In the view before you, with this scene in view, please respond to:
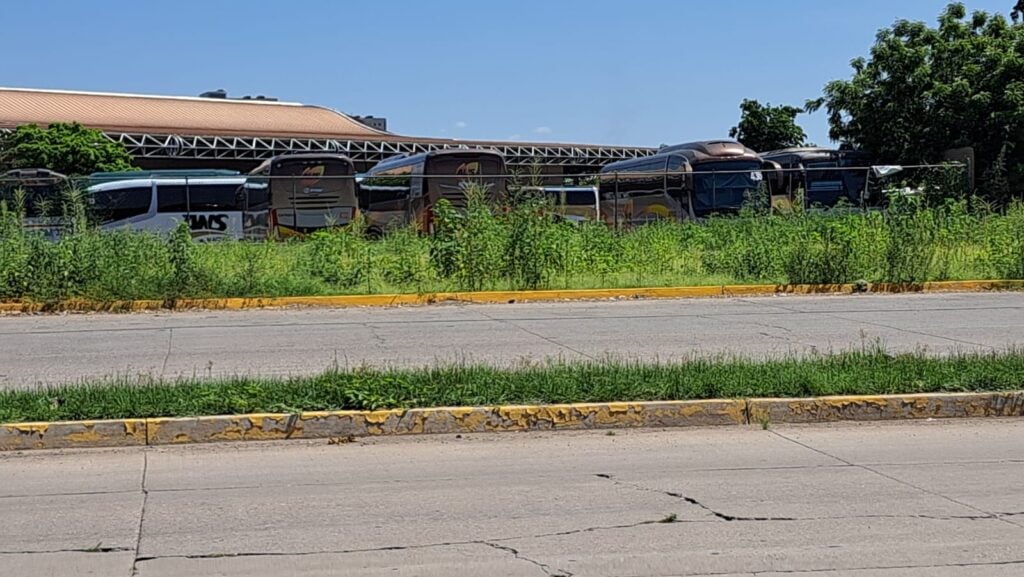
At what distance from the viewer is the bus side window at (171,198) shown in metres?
32.2

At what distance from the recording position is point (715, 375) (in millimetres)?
9109

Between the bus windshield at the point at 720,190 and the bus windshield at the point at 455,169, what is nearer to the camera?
the bus windshield at the point at 455,169

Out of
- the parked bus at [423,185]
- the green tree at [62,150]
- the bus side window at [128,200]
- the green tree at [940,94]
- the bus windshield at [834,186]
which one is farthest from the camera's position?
the green tree at [62,150]

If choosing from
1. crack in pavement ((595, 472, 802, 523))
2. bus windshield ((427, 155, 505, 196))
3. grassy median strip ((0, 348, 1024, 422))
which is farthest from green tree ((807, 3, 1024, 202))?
crack in pavement ((595, 472, 802, 523))

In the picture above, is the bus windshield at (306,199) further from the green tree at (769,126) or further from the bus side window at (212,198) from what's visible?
the green tree at (769,126)

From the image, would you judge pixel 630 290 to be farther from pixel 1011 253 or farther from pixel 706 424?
pixel 706 424

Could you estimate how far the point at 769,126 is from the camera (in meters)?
72.9

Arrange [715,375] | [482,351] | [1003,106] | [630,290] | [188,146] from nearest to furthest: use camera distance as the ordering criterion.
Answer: [715,375]
[482,351]
[630,290]
[1003,106]
[188,146]

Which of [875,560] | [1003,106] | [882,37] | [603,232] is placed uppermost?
[882,37]

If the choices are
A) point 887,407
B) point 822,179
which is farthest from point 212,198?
point 887,407

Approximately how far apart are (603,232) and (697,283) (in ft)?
9.75

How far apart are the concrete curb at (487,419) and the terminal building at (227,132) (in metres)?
55.0

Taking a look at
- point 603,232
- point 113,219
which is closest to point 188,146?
point 113,219

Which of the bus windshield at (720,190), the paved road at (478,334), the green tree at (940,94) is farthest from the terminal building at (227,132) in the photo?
the paved road at (478,334)
